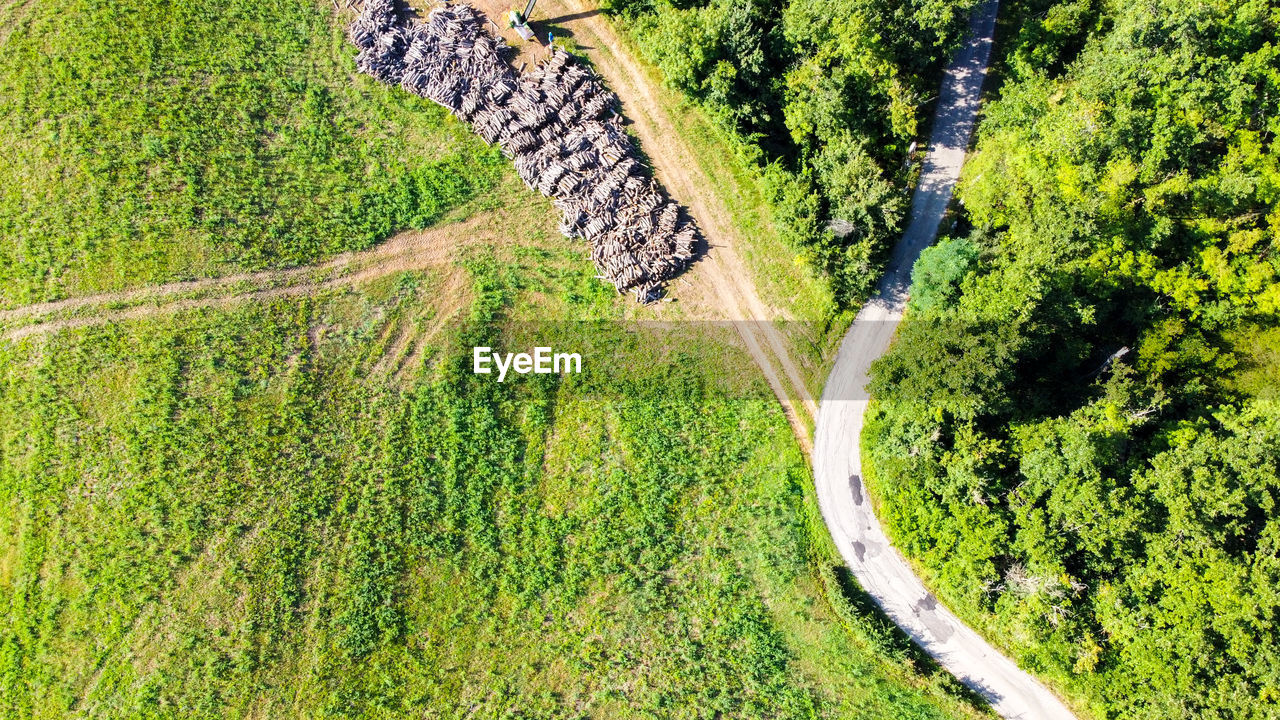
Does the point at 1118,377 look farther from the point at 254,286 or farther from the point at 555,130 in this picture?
the point at 254,286

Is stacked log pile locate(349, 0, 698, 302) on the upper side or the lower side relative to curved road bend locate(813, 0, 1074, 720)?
upper

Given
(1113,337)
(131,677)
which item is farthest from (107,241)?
(1113,337)

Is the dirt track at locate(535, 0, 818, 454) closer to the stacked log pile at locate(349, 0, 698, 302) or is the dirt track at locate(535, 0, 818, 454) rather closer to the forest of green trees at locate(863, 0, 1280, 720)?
the stacked log pile at locate(349, 0, 698, 302)

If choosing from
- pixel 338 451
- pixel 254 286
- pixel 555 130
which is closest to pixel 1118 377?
pixel 555 130

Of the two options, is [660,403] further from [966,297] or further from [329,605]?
[329,605]

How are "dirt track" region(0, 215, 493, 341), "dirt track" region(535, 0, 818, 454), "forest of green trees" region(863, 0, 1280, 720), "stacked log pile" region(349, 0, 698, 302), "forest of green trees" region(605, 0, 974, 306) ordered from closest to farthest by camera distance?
1. "forest of green trees" region(863, 0, 1280, 720)
2. "forest of green trees" region(605, 0, 974, 306)
3. "dirt track" region(0, 215, 493, 341)
4. "stacked log pile" region(349, 0, 698, 302)
5. "dirt track" region(535, 0, 818, 454)

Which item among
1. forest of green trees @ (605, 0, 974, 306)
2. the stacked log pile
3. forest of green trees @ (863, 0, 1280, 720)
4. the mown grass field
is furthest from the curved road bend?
the stacked log pile
